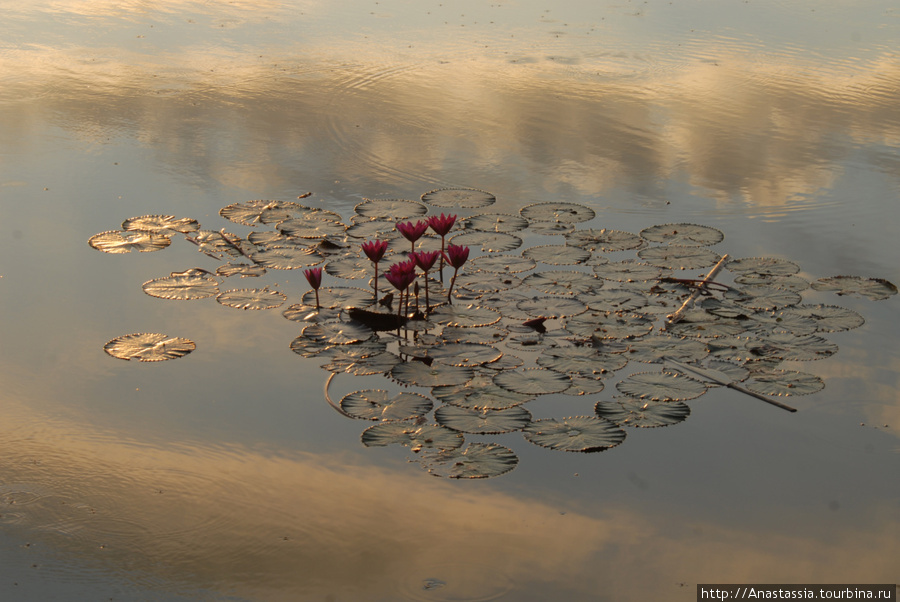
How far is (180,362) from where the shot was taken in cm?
356

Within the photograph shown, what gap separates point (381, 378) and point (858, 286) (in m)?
2.36

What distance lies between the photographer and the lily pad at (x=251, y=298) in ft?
13.0

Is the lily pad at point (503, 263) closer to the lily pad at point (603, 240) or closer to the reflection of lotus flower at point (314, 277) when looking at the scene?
the lily pad at point (603, 240)

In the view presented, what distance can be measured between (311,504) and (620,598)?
3.18 feet

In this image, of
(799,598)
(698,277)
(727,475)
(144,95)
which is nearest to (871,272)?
(698,277)

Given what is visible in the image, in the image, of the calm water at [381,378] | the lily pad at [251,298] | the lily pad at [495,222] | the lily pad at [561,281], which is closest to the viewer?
the calm water at [381,378]

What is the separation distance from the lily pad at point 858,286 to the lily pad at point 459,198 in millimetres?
1843

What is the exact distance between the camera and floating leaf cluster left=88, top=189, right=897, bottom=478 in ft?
10.5

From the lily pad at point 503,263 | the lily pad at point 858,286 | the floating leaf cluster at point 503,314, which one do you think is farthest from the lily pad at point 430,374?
the lily pad at point 858,286

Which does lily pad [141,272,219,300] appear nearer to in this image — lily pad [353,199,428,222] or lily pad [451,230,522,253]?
lily pad [353,199,428,222]

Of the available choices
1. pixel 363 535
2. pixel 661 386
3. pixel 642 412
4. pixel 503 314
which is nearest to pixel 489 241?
pixel 503 314

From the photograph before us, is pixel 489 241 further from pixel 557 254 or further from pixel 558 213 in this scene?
pixel 558 213

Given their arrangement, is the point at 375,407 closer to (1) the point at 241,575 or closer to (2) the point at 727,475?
(1) the point at 241,575

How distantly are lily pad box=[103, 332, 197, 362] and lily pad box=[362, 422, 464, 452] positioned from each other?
100 centimetres
